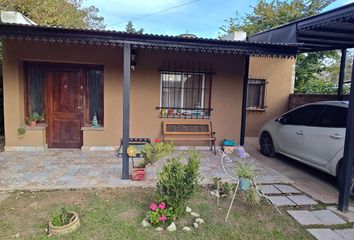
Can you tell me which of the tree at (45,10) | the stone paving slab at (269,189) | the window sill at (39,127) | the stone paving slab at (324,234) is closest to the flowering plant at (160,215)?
the stone paving slab at (324,234)

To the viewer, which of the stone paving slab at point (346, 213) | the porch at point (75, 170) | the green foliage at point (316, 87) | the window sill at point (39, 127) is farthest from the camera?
the green foliage at point (316, 87)

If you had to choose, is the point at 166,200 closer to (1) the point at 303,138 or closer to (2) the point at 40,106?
(1) the point at 303,138

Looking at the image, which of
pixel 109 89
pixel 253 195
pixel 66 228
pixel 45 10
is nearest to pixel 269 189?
pixel 253 195

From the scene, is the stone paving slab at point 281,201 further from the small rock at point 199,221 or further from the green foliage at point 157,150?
the green foliage at point 157,150

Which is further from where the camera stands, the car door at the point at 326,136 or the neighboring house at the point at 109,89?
the neighboring house at the point at 109,89

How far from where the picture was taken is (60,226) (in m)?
3.04

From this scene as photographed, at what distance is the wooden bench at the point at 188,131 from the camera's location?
7.02 m

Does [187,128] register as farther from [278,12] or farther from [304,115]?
[278,12]

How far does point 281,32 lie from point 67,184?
549 cm

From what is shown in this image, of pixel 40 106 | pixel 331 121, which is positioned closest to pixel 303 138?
pixel 331 121

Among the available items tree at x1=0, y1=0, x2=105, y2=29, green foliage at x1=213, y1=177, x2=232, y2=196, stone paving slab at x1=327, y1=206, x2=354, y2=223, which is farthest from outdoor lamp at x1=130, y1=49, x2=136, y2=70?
tree at x1=0, y1=0, x2=105, y2=29

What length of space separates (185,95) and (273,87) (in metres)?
3.91

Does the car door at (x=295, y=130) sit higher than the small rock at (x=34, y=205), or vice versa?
the car door at (x=295, y=130)

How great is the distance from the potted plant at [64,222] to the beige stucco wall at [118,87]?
369cm
